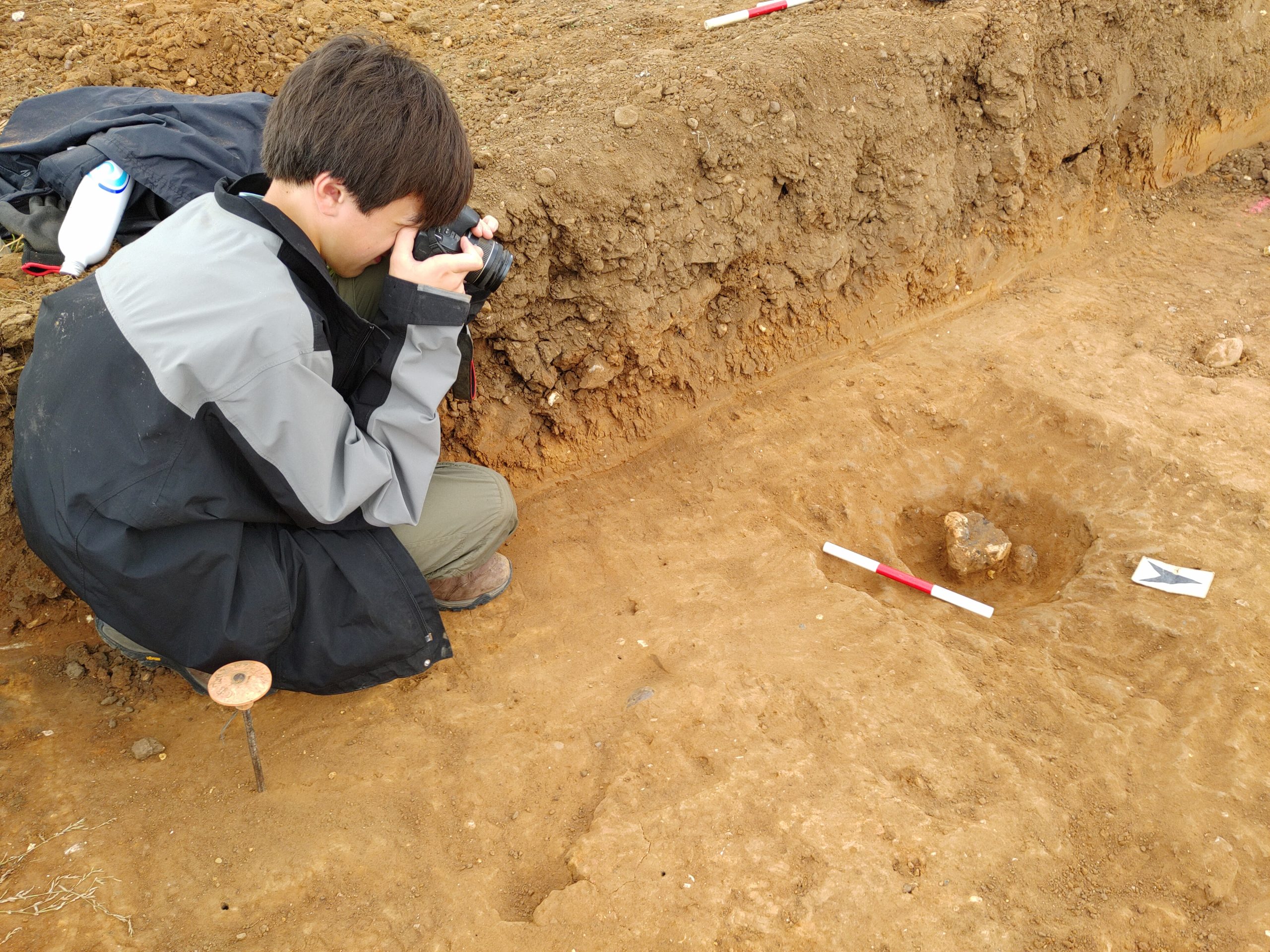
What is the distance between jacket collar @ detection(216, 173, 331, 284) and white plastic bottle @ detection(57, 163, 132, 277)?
606mm

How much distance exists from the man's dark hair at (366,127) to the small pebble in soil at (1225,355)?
3.70 m

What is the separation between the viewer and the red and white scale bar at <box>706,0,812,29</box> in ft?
13.2

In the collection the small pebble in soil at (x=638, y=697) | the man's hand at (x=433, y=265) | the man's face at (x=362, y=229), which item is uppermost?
the man's face at (x=362, y=229)

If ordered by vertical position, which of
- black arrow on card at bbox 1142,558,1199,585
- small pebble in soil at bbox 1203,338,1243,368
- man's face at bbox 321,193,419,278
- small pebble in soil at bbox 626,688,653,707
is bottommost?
black arrow on card at bbox 1142,558,1199,585

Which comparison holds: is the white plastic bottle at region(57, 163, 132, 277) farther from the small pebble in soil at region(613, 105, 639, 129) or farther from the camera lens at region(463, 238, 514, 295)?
the small pebble in soil at region(613, 105, 639, 129)

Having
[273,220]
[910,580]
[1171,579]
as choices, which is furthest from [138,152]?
[1171,579]

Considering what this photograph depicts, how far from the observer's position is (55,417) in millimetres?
1951

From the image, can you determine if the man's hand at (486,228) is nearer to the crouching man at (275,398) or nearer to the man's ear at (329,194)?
the crouching man at (275,398)

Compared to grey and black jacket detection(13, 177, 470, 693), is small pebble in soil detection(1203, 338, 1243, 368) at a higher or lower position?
lower

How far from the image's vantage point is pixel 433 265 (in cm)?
212

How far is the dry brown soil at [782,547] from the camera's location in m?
2.07

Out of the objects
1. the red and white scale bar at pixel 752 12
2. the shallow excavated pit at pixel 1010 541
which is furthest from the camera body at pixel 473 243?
the red and white scale bar at pixel 752 12

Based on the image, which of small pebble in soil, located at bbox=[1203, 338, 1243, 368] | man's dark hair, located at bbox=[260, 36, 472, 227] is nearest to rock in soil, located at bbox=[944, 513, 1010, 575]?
small pebble in soil, located at bbox=[1203, 338, 1243, 368]

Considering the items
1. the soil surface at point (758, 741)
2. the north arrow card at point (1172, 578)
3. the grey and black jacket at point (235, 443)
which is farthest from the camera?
the north arrow card at point (1172, 578)
